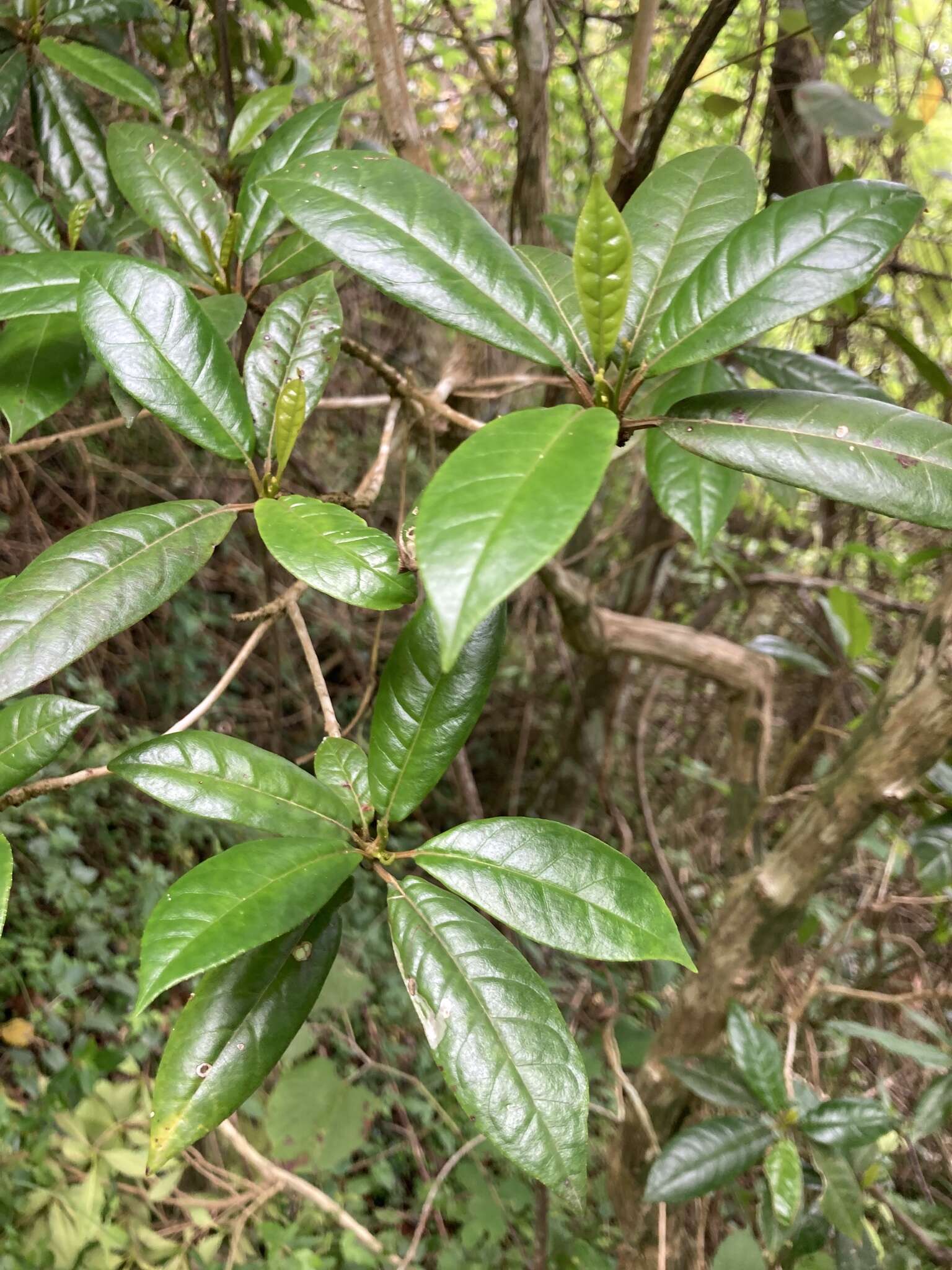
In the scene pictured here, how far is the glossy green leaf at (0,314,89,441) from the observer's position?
637 mm

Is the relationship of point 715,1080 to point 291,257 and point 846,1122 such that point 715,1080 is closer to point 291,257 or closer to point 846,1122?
point 846,1122

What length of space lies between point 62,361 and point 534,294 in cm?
42

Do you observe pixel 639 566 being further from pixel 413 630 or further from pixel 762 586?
pixel 413 630

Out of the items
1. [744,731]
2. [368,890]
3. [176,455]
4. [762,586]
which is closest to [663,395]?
[744,731]

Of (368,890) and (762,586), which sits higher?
(762,586)

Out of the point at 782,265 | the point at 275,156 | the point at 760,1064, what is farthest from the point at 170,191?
the point at 760,1064

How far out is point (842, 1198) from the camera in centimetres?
107

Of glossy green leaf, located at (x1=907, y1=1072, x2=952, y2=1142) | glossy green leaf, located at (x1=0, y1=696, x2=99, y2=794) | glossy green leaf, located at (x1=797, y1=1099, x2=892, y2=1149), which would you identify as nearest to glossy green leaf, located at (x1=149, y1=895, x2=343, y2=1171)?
glossy green leaf, located at (x1=0, y1=696, x2=99, y2=794)

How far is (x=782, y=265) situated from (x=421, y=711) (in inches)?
14.9

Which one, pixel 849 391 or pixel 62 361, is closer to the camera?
pixel 62 361

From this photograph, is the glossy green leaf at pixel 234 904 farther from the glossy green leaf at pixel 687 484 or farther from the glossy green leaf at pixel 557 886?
the glossy green leaf at pixel 687 484

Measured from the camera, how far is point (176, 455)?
212 centimetres

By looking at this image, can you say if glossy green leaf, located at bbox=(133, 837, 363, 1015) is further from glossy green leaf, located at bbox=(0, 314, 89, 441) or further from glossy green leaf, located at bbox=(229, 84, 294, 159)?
glossy green leaf, located at bbox=(229, 84, 294, 159)

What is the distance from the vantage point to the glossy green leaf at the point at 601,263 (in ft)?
1.49
